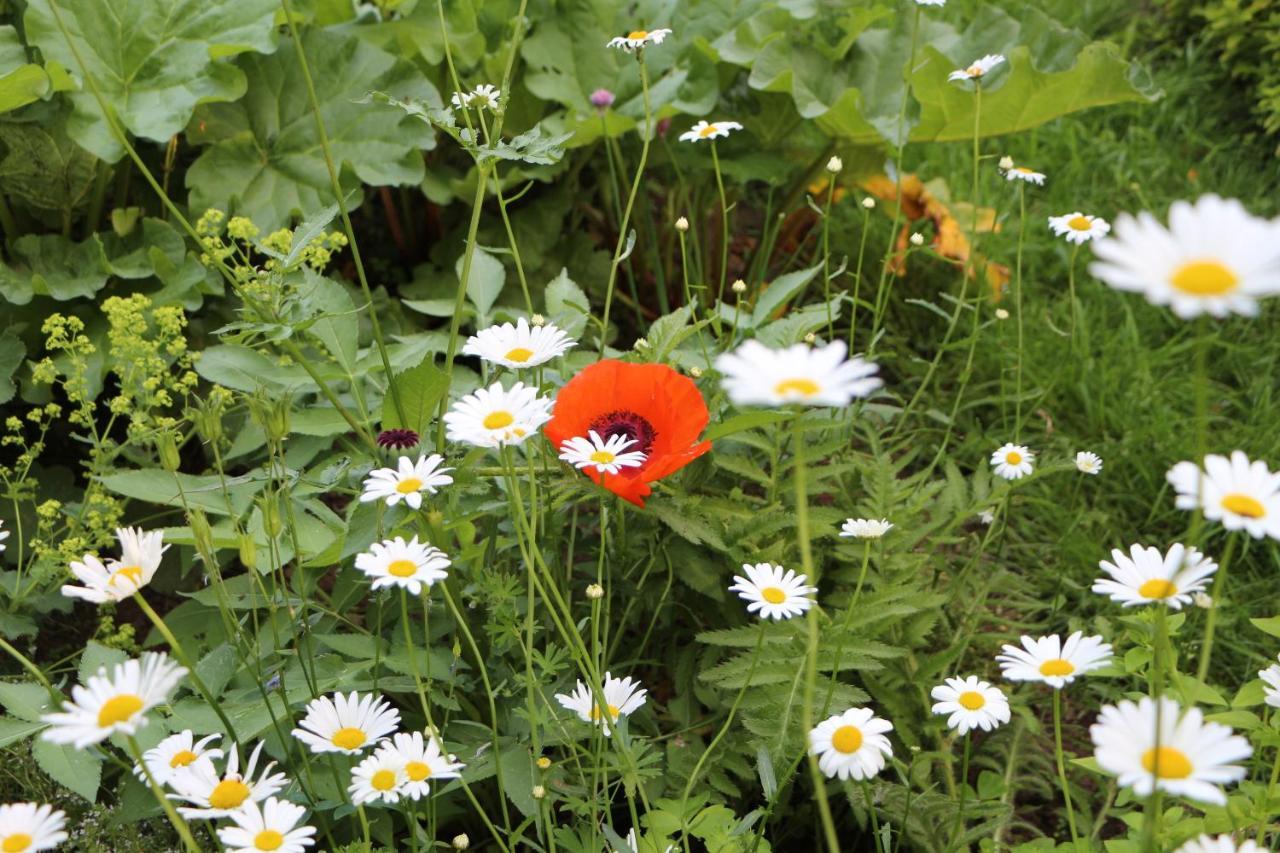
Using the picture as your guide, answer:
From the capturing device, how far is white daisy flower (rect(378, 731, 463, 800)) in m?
0.96

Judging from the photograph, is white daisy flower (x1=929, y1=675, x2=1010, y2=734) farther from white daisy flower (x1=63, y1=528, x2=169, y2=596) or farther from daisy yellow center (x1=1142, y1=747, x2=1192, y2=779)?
white daisy flower (x1=63, y1=528, x2=169, y2=596)

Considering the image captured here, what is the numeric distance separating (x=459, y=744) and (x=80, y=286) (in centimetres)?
101

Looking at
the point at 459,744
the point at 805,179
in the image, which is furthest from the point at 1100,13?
the point at 459,744

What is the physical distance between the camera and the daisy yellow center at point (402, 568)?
962mm

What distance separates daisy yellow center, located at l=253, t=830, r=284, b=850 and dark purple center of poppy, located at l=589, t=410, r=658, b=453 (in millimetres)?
596

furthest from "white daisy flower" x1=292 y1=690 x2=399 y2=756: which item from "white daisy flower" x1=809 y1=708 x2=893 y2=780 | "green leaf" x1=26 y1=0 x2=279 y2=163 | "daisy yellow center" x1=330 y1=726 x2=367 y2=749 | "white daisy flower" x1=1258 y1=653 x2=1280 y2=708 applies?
"green leaf" x1=26 y1=0 x2=279 y2=163

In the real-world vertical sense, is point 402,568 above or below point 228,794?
above

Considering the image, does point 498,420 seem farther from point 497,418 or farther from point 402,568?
point 402,568

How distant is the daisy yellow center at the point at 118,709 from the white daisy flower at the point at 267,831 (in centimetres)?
16

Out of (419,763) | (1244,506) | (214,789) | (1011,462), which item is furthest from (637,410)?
(1244,506)

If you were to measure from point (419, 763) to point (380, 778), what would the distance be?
0.14ft

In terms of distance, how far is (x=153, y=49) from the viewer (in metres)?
1.93

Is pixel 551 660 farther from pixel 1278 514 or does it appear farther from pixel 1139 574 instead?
Answer: pixel 1278 514

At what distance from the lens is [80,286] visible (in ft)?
6.00
